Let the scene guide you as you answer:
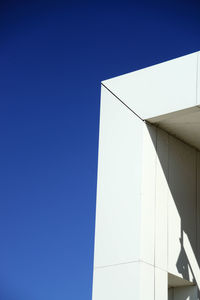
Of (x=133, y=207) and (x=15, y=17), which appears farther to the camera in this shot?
(x=15, y=17)

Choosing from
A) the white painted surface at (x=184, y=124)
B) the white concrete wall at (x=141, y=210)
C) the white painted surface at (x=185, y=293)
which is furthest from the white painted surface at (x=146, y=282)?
the white painted surface at (x=184, y=124)

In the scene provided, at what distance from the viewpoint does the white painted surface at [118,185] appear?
17766mm

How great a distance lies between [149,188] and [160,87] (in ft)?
7.64

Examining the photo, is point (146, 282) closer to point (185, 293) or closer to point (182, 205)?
point (185, 293)

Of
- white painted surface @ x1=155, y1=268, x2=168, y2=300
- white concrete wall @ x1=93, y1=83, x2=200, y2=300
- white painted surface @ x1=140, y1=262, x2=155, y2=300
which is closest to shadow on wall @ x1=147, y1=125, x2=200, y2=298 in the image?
white concrete wall @ x1=93, y1=83, x2=200, y2=300

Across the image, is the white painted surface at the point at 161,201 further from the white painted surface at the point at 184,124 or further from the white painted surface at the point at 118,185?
the white painted surface at the point at 118,185

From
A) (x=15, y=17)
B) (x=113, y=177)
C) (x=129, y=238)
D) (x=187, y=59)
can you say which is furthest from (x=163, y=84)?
(x=15, y=17)

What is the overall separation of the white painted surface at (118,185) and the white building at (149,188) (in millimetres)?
22

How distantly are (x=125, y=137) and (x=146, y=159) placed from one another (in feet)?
2.68

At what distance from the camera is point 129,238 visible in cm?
1769

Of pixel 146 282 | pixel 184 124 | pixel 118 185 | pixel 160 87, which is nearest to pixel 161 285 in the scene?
pixel 146 282

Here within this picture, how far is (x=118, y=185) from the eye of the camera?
1839 centimetres

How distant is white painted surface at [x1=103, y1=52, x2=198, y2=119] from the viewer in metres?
17.9

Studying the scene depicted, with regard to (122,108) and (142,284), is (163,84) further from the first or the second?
(142,284)
